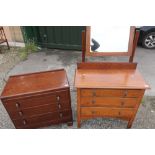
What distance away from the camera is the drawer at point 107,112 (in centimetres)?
230

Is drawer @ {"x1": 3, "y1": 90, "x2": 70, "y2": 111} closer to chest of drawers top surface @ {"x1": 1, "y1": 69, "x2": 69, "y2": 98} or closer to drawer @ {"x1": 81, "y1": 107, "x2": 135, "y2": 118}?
chest of drawers top surface @ {"x1": 1, "y1": 69, "x2": 69, "y2": 98}

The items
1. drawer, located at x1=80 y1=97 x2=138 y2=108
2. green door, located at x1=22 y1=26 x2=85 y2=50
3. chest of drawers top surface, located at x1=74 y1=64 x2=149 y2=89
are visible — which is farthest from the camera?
green door, located at x1=22 y1=26 x2=85 y2=50

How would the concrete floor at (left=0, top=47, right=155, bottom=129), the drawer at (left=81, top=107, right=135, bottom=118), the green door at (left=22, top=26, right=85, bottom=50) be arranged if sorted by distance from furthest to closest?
the green door at (left=22, top=26, right=85, bottom=50) → the concrete floor at (left=0, top=47, right=155, bottom=129) → the drawer at (left=81, top=107, right=135, bottom=118)

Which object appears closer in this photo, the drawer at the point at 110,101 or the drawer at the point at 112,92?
the drawer at the point at 112,92

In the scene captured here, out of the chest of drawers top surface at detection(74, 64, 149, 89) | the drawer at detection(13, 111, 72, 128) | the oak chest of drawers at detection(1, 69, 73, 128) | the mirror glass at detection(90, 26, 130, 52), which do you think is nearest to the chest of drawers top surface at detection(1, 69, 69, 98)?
the oak chest of drawers at detection(1, 69, 73, 128)

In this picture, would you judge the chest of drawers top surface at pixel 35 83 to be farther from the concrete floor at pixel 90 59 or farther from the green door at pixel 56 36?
the green door at pixel 56 36

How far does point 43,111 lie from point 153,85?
2.68m

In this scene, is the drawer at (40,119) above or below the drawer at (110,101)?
below

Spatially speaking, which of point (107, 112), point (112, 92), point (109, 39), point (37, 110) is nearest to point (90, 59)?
point (109, 39)

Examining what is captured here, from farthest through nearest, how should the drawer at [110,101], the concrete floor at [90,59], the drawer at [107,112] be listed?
the concrete floor at [90,59], the drawer at [107,112], the drawer at [110,101]

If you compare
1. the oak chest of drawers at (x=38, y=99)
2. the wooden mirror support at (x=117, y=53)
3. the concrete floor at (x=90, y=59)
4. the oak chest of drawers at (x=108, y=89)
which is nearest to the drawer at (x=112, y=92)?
the oak chest of drawers at (x=108, y=89)

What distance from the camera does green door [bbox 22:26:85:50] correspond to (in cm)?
483

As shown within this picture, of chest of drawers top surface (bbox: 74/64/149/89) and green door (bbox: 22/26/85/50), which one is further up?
chest of drawers top surface (bbox: 74/64/149/89)

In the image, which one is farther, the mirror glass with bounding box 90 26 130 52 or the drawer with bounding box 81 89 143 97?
the mirror glass with bounding box 90 26 130 52
